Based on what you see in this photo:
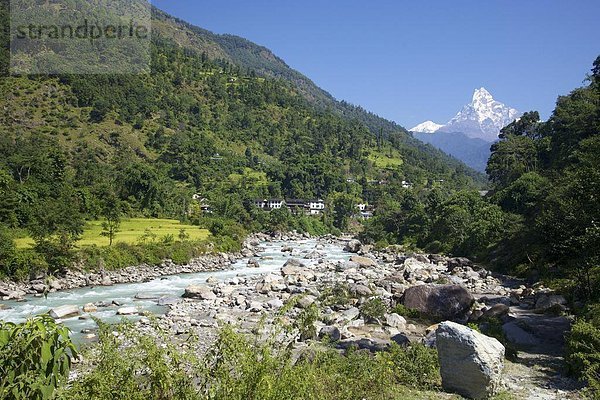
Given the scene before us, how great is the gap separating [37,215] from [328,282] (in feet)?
86.3

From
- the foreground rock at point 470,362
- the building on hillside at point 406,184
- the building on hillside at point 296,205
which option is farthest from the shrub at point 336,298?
the building on hillside at point 406,184

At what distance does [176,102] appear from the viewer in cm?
12594

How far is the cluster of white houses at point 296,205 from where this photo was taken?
98562mm

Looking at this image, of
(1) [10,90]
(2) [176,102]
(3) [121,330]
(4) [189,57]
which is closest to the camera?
(3) [121,330]

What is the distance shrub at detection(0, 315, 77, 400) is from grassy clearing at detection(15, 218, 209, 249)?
3353cm

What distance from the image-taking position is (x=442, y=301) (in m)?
22.3

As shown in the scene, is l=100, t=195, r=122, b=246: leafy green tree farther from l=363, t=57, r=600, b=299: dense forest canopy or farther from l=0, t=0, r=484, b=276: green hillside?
l=363, t=57, r=600, b=299: dense forest canopy

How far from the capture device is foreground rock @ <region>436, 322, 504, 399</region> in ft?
35.6

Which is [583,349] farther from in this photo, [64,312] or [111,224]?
[111,224]

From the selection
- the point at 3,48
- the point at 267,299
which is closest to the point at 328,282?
the point at 267,299

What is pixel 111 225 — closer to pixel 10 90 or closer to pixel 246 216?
pixel 246 216

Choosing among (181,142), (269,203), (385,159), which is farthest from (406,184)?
(181,142)

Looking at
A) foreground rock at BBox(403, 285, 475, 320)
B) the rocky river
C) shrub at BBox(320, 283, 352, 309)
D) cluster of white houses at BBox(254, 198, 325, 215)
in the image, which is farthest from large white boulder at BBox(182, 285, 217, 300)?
cluster of white houses at BBox(254, 198, 325, 215)

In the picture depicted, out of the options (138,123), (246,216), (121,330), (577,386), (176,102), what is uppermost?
(176,102)
